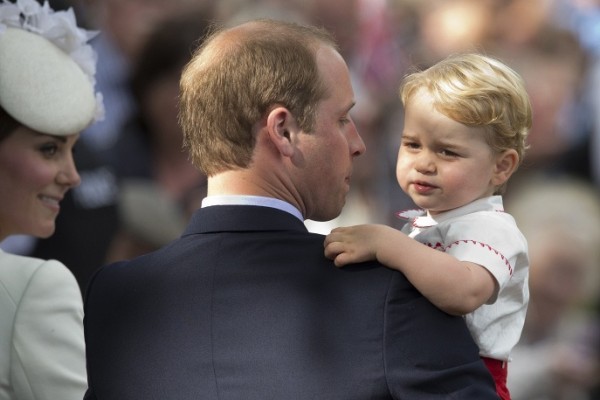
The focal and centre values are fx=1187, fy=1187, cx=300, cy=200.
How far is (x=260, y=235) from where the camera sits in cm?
243

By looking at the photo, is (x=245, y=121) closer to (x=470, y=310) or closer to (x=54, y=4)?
(x=470, y=310)

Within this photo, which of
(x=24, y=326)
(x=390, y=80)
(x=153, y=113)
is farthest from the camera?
(x=390, y=80)

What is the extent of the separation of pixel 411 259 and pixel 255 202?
37cm

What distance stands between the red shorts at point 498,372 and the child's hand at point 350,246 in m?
0.46

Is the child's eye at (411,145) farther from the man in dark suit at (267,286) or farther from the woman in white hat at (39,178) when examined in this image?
the woman in white hat at (39,178)

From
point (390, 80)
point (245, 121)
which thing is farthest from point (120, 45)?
point (245, 121)

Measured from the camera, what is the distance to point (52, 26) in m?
3.34

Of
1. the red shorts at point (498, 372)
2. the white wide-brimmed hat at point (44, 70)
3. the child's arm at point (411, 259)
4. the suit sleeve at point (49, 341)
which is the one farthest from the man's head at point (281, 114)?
the white wide-brimmed hat at point (44, 70)

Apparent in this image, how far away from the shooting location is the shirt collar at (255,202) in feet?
8.08

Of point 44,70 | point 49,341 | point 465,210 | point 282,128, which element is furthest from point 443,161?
point 44,70

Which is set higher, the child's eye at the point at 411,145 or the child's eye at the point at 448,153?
the child's eye at the point at 448,153

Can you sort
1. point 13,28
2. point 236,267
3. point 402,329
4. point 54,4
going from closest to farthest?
point 402,329
point 236,267
point 13,28
point 54,4

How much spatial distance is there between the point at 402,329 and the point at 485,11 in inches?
187

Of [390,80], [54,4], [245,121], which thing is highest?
[245,121]
